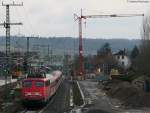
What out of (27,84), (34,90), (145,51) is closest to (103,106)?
(34,90)

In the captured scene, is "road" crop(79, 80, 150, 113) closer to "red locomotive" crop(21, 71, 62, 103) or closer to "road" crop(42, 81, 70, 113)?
"road" crop(42, 81, 70, 113)

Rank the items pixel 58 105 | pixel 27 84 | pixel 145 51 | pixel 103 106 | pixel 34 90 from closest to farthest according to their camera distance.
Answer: pixel 103 106, pixel 34 90, pixel 27 84, pixel 58 105, pixel 145 51

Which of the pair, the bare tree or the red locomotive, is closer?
the red locomotive

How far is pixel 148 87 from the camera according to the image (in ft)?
201

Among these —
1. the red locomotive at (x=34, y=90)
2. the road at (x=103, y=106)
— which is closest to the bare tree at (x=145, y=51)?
the road at (x=103, y=106)

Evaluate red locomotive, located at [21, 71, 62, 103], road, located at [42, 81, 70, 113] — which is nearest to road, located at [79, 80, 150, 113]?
road, located at [42, 81, 70, 113]

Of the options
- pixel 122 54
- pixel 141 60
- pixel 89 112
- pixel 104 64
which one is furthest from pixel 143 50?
pixel 122 54

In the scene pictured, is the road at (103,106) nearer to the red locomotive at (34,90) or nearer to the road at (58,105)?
the road at (58,105)

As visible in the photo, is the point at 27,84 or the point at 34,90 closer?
the point at 34,90

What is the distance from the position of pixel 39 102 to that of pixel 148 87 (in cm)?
1708

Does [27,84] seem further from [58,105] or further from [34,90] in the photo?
[58,105]

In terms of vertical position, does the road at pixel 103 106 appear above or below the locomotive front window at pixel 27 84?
below

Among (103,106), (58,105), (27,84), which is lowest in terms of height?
(58,105)

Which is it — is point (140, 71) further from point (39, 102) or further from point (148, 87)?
point (39, 102)
